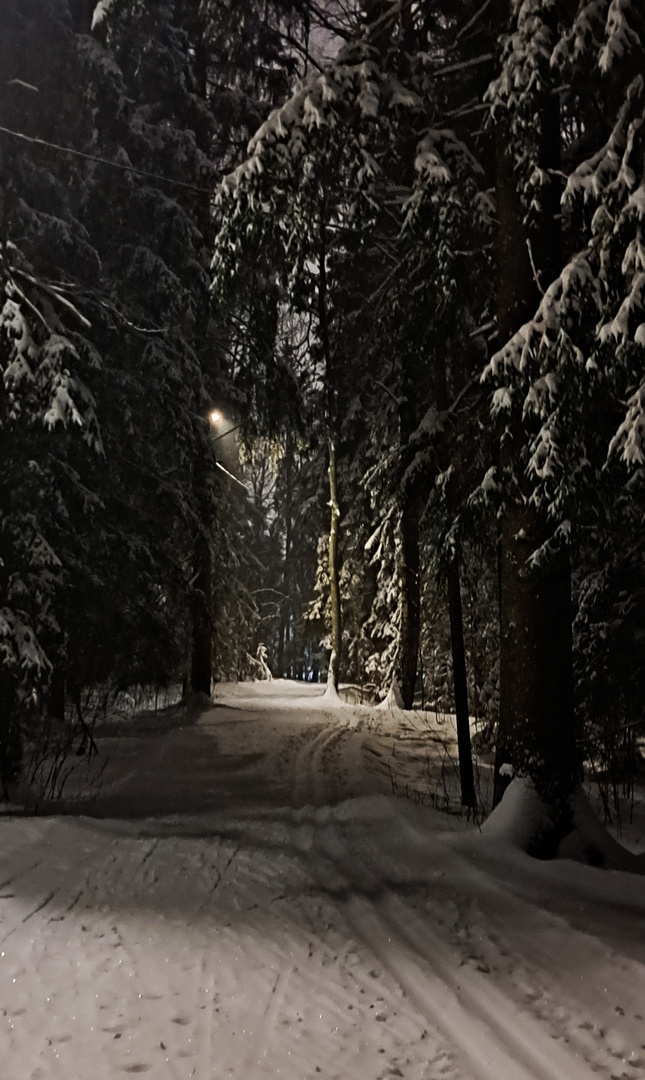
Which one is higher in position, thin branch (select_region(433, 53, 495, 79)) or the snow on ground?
thin branch (select_region(433, 53, 495, 79))

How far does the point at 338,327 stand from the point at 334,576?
26.2 ft

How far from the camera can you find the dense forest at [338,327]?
5.64 m

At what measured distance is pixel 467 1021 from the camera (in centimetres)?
328

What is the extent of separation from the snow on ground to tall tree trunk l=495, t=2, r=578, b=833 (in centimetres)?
59

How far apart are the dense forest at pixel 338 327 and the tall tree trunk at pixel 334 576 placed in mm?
5977

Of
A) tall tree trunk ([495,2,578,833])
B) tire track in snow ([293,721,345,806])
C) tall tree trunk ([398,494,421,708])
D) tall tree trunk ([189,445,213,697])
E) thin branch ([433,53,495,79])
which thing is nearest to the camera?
tall tree trunk ([495,2,578,833])

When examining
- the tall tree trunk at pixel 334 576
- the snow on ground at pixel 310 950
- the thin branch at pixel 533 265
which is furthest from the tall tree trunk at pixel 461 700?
the tall tree trunk at pixel 334 576

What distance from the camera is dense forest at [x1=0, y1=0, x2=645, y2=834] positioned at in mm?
5637

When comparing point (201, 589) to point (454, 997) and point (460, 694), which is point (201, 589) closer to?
point (460, 694)

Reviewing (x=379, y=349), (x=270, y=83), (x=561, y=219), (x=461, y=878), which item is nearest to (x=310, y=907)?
(x=461, y=878)

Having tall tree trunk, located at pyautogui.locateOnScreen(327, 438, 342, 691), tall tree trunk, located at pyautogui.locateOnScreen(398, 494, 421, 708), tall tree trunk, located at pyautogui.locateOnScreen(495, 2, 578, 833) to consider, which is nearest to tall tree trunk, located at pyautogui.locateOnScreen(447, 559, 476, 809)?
tall tree trunk, located at pyautogui.locateOnScreen(495, 2, 578, 833)

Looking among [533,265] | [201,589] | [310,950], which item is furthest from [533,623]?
[201,589]

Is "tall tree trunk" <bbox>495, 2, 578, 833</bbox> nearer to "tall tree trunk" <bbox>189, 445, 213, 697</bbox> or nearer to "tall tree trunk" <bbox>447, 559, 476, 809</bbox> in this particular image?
"tall tree trunk" <bbox>447, 559, 476, 809</bbox>

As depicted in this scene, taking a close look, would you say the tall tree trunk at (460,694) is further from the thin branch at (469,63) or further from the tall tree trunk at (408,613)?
the tall tree trunk at (408,613)
